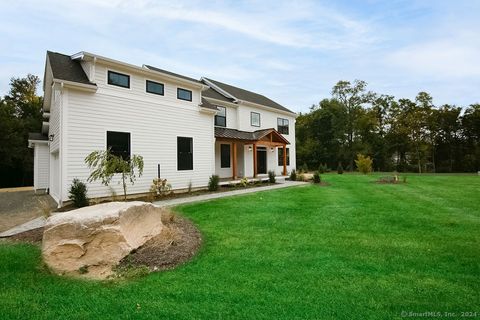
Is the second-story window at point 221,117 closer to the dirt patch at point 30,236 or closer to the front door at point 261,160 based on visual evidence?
the front door at point 261,160

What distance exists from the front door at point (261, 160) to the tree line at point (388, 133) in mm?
12210

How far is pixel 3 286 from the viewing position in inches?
159

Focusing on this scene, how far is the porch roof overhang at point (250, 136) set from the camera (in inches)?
692

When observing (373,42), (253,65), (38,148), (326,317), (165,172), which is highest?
(253,65)

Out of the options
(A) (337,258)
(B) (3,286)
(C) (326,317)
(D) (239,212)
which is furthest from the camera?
(D) (239,212)

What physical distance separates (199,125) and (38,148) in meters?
9.43

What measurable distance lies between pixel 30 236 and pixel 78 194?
331 cm

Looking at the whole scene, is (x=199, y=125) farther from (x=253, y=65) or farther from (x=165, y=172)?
(x=253, y=65)

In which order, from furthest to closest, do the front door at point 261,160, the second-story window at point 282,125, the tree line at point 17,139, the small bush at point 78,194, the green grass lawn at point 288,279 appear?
the tree line at point 17,139 → the second-story window at point 282,125 → the front door at point 261,160 → the small bush at point 78,194 → the green grass lawn at point 288,279

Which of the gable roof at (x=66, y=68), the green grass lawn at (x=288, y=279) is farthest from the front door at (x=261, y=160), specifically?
the green grass lawn at (x=288, y=279)

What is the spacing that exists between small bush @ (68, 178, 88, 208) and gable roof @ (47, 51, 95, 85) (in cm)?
374

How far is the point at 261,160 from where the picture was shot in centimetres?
2259

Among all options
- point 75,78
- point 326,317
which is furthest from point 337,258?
point 75,78

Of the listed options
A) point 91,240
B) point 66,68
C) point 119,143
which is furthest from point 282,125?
point 91,240
